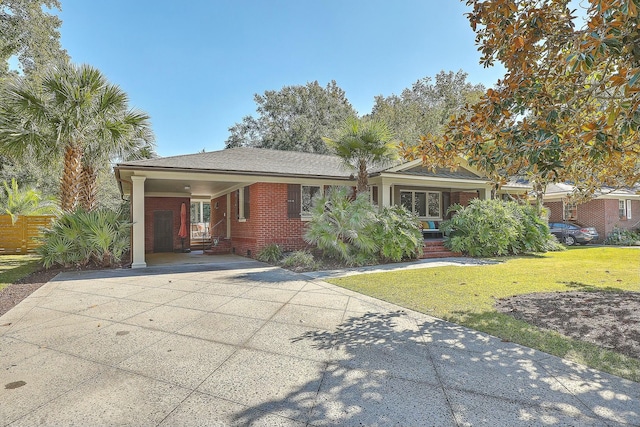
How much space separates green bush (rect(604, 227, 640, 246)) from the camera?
1862 centimetres

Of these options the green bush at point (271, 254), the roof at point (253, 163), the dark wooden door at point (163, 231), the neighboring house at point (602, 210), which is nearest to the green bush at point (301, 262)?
the green bush at point (271, 254)

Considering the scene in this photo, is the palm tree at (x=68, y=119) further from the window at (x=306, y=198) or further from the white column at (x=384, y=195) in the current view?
the white column at (x=384, y=195)

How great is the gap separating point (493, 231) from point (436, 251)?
2274 millimetres

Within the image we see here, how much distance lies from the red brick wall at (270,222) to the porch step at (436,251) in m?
4.64

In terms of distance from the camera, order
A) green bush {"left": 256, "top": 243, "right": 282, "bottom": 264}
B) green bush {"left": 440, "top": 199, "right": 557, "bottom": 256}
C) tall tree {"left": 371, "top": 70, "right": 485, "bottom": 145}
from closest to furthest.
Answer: green bush {"left": 256, "top": 243, "right": 282, "bottom": 264}
green bush {"left": 440, "top": 199, "right": 557, "bottom": 256}
tall tree {"left": 371, "top": 70, "right": 485, "bottom": 145}

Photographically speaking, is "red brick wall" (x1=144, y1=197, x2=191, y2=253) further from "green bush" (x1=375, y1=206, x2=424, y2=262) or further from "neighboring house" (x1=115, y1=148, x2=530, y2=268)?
"green bush" (x1=375, y1=206, x2=424, y2=262)

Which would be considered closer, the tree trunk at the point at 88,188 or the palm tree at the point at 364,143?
the palm tree at the point at 364,143

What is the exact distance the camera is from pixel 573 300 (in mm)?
5797

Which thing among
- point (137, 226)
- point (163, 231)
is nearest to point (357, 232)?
point (137, 226)

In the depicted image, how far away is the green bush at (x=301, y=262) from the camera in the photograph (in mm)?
9602

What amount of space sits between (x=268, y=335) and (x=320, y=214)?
6502 millimetres

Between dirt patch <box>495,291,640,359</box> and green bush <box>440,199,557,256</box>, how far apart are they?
6360 millimetres

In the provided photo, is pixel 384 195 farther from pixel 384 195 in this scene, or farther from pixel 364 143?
pixel 364 143

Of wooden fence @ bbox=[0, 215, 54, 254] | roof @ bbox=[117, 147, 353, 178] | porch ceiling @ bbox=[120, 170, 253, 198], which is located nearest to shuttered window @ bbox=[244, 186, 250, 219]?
porch ceiling @ bbox=[120, 170, 253, 198]
